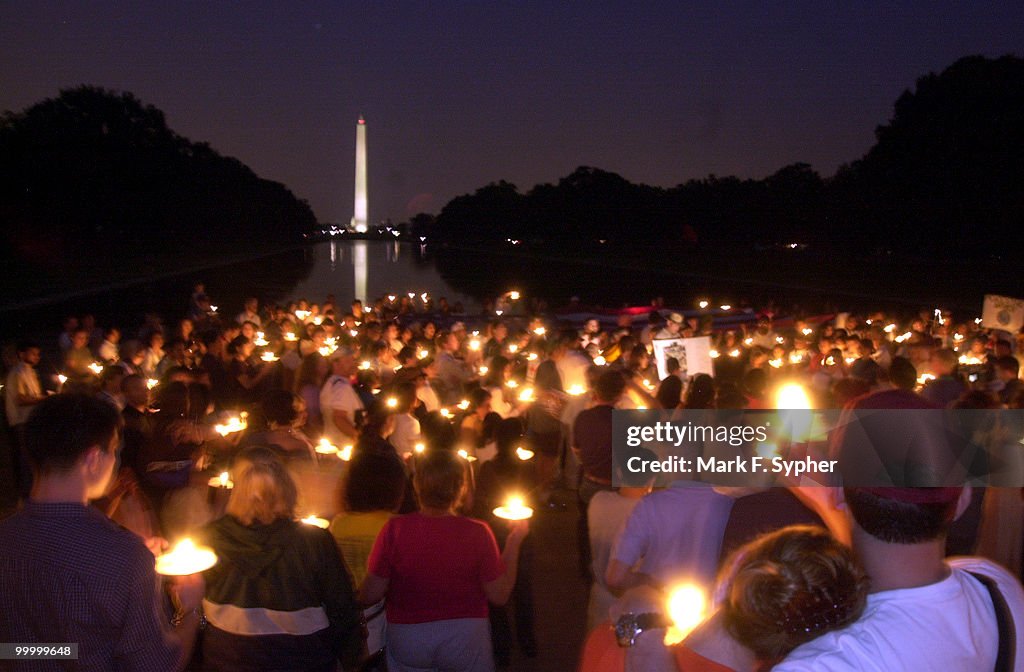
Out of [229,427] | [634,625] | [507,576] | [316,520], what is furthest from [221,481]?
[634,625]

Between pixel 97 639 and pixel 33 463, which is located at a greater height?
pixel 33 463

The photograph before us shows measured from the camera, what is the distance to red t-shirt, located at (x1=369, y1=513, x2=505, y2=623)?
3.46 meters

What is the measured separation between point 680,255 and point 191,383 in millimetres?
82045

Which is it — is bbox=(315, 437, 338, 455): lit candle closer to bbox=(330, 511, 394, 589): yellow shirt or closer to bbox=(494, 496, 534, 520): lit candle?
bbox=(330, 511, 394, 589): yellow shirt

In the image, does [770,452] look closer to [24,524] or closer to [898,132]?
[24,524]

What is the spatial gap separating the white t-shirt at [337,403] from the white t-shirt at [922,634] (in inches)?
217

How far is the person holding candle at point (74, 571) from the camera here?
7.27ft

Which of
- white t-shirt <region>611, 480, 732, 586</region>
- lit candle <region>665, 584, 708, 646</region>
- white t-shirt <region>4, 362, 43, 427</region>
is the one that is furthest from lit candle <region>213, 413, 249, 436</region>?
lit candle <region>665, 584, 708, 646</region>

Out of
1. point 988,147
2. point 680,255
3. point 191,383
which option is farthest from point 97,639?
point 680,255

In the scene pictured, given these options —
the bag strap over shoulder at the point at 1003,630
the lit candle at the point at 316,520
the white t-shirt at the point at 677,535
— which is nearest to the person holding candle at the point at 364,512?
the lit candle at the point at 316,520

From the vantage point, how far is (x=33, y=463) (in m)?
2.30

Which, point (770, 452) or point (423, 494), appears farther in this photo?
point (770, 452)

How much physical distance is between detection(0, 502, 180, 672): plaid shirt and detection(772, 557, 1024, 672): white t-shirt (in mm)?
1665

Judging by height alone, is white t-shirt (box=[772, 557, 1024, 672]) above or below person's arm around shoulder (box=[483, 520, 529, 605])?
above
